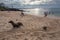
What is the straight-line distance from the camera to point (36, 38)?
12.4 m

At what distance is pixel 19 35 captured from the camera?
1308 cm

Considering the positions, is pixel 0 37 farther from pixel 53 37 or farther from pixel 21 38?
pixel 53 37

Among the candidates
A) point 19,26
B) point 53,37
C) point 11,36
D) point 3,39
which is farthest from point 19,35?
point 19,26

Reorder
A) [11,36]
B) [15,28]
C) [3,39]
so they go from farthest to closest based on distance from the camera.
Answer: [15,28] < [11,36] < [3,39]

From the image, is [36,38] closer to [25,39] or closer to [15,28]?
[25,39]

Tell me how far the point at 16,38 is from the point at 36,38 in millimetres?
1301

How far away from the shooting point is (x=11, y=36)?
503 inches

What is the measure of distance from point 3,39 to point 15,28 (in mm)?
4262

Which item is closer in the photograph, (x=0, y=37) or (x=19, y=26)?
(x=0, y=37)

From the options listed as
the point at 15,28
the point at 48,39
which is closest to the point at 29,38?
the point at 48,39

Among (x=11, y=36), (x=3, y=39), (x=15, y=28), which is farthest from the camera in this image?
(x=15, y=28)

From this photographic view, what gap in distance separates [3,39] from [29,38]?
1674 millimetres

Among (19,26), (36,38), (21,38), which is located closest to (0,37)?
(21,38)

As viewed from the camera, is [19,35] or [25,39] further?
[19,35]
